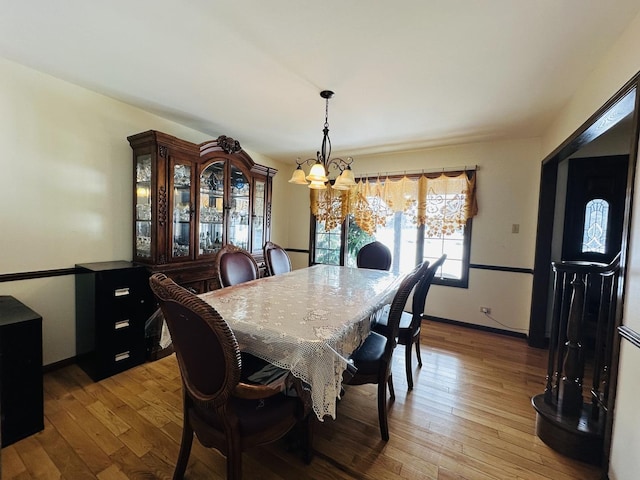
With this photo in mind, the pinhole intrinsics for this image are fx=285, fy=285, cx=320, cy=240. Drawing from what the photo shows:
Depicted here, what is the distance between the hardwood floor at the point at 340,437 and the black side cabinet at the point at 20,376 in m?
0.10

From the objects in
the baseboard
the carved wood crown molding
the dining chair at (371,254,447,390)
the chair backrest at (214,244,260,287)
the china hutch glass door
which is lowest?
the baseboard

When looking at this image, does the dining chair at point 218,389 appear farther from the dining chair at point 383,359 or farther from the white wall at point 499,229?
the white wall at point 499,229

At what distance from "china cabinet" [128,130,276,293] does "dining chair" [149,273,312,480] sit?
1637 millimetres

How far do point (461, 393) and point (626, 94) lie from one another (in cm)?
215

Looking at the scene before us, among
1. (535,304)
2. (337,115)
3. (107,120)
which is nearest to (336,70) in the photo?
(337,115)

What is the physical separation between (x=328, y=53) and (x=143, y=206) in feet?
7.00

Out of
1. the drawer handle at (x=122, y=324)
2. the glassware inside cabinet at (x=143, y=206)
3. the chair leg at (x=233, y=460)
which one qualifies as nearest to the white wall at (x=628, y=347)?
the chair leg at (x=233, y=460)

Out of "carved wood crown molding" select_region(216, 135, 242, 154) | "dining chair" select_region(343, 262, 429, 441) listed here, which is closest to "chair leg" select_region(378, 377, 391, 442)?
"dining chair" select_region(343, 262, 429, 441)

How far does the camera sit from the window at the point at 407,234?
3.65 metres

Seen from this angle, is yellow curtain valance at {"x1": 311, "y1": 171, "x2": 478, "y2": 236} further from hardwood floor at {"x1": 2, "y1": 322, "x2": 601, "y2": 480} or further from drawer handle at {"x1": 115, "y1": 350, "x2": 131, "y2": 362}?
drawer handle at {"x1": 115, "y1": 350, "x2": 131, "y2": 362}

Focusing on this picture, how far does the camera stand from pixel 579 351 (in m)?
1.73

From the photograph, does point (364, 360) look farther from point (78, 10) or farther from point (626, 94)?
point (78, 10)

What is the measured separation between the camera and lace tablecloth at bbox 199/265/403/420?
119 cm

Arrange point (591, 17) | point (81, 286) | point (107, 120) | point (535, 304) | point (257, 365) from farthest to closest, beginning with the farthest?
point (535, 304), point (107, 120), point (81, 286), point (257, 365), point (591, 17)
